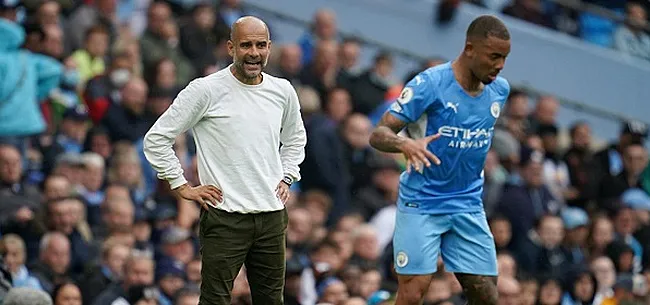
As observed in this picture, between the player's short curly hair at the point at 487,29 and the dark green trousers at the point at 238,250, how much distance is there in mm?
1728

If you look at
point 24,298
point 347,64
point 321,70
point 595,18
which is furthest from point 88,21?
point 595,18

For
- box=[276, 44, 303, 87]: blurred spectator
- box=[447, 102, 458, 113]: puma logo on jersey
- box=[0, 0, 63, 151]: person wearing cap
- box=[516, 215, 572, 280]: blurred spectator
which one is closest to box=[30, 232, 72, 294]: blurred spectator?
box=[0, 0, 63, 151]: person wearing cap

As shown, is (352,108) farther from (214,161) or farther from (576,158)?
(214,161)

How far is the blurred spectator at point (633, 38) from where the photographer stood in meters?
22.3

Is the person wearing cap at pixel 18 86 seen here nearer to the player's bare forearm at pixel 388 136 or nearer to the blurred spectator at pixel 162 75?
the blurred spectator at pixel 162 75

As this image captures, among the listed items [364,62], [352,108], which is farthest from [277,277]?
[364,62]

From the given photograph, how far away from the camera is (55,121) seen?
15.6 m

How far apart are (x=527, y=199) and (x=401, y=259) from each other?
274 inches

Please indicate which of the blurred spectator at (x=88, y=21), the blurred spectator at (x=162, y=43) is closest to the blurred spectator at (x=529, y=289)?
the blurred spectator at (x=162, y=43)

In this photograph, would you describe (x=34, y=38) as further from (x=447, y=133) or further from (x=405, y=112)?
(x=447, y=133)

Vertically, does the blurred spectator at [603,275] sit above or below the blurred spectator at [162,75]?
below

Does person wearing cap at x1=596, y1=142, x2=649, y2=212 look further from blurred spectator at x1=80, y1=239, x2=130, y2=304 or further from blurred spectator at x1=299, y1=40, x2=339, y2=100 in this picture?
blurred spectator at x1=80, y1=239, x2=130, y2=304

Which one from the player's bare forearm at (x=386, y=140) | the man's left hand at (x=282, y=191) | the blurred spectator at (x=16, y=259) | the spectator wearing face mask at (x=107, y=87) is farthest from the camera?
the spectator wearing face mask at (x=107, y=87)

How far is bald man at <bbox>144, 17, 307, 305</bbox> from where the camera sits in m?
9.11
